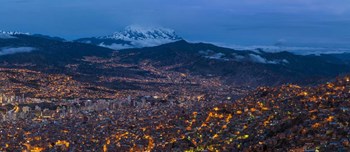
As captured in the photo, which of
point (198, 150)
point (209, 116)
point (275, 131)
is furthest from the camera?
point (209, 116)

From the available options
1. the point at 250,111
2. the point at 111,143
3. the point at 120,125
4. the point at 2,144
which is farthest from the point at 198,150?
the point at 2,144

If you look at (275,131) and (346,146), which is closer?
(346,146)

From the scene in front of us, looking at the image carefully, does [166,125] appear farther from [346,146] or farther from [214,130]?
[346,146]

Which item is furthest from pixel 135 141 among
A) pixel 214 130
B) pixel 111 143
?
pixel 214 130

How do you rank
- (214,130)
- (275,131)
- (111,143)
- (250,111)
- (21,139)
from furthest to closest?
(21,139) → (111,143) → (250,111) → (214,130) → (275,131)

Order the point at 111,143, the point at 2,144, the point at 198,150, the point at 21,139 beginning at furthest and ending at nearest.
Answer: the point at 21,139 → the point at 2,144 → the point at 111,143 → the point at 198,150

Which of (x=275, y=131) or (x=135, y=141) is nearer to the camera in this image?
(x=275, y=131)

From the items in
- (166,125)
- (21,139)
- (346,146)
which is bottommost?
(21,139)

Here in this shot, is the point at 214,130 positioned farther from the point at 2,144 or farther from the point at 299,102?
the point at 2,144

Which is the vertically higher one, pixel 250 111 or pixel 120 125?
pixel 250 111
